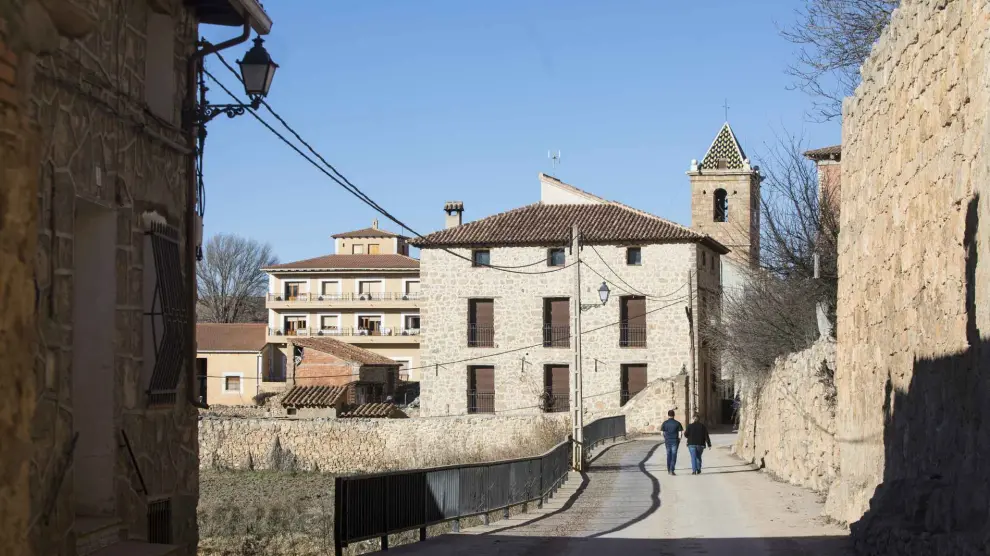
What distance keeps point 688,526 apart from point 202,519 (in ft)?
37.7

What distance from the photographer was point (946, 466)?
9.11 m

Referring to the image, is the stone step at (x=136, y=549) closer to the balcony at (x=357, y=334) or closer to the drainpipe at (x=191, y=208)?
the drainpipe at (x=191, y=208)

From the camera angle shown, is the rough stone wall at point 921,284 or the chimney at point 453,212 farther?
the chimney at point 453,212

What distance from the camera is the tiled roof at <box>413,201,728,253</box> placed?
161ft

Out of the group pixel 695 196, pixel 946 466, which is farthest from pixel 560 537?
pixel 695 196

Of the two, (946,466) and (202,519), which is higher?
(946,466)

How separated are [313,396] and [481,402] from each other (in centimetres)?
848

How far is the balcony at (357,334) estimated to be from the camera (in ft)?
238

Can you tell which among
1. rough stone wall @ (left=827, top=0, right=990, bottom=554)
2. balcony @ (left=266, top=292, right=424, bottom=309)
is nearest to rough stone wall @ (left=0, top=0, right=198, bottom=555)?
rough stone wall @ (left=827, top=0, right=990, bottom=554)

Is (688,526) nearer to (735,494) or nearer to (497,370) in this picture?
(735,494)

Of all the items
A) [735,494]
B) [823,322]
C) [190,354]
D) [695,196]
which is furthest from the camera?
[695,196]

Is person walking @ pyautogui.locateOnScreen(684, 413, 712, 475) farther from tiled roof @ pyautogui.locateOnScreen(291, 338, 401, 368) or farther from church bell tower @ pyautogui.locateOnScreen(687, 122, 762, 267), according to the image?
church bell tower @ pyautogui.locateOnScreen(687, 122, 762, 267)

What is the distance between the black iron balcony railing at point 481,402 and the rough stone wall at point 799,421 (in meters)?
22.5

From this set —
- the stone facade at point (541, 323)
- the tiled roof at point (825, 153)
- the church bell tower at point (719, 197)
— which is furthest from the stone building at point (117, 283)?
the church bell tower at point (719, 197)
